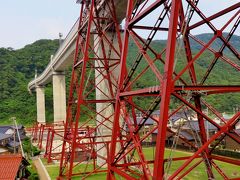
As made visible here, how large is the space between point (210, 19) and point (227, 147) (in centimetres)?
2325

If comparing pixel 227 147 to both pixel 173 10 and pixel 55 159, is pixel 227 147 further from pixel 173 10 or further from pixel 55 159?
pixel 173 10

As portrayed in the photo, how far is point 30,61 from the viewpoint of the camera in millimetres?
72500

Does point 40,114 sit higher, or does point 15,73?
point 15,73

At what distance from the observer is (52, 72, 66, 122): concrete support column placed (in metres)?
40.9

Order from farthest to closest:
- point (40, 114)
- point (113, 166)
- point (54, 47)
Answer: point (54, 47) < point (40, 114) < point (113, 166)

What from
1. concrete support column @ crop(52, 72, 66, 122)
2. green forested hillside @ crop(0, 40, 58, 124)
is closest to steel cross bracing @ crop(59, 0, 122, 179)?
concrete support column @ crop(52, 72, 66, 122)

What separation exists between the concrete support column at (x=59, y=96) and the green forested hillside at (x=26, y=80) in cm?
1667

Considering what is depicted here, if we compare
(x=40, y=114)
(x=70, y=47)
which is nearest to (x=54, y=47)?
(x=40, y=114)

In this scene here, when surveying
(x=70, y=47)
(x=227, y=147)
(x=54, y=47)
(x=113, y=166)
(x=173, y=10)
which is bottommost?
(x=227, y=147)

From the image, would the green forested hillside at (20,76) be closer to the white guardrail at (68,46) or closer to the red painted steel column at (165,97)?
the white guardrail at (68,46)

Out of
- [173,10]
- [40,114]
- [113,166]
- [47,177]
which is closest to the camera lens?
[173,10]

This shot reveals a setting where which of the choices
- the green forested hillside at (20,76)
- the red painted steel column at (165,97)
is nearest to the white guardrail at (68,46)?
the red painted steel column at (165,97)

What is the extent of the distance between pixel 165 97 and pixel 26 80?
2617 inches

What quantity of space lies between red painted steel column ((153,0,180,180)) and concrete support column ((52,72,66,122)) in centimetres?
3601
